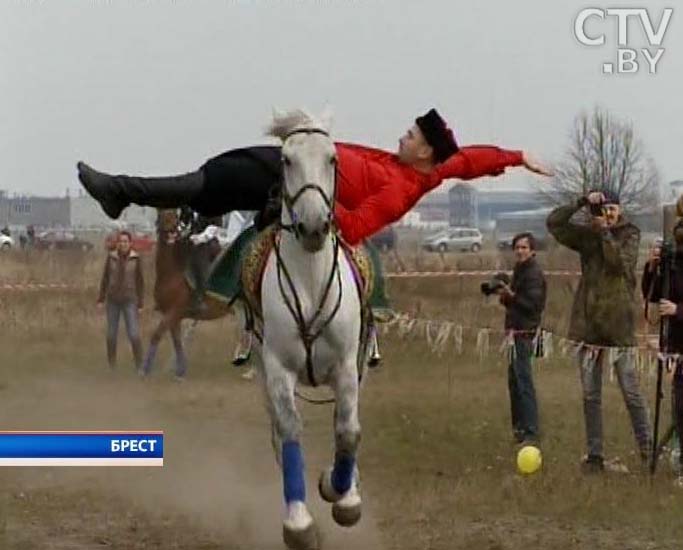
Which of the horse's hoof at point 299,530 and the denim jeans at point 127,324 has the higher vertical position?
the denim jeans at point 127,324

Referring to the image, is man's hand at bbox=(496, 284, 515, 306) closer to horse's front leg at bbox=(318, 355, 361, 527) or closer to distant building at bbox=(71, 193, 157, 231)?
distant building at bbox=(71, 193, 157, 231)

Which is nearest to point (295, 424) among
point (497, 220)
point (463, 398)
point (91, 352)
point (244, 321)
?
point (244, 321)

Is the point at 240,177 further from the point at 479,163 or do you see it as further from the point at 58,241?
the point at 58,241

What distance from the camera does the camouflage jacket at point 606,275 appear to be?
24.0 feet

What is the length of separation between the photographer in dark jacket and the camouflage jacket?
55cm

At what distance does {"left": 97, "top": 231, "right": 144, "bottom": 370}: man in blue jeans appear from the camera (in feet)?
28.0

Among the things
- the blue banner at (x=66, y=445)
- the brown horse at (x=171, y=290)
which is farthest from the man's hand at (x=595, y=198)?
the blue banner at (x=66, y=445)

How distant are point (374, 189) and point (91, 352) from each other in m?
3.63

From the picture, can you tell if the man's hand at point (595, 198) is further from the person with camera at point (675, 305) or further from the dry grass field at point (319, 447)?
the dry grass field at point (319, 447)

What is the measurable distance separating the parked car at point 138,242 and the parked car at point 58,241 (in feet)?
0.50

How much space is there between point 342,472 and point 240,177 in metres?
1.19

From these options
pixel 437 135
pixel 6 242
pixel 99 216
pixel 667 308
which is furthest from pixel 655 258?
pixel 6 242

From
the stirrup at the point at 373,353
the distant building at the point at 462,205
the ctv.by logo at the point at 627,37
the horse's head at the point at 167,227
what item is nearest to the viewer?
the stirrup at the point at 373,353

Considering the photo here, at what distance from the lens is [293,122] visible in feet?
16.4
